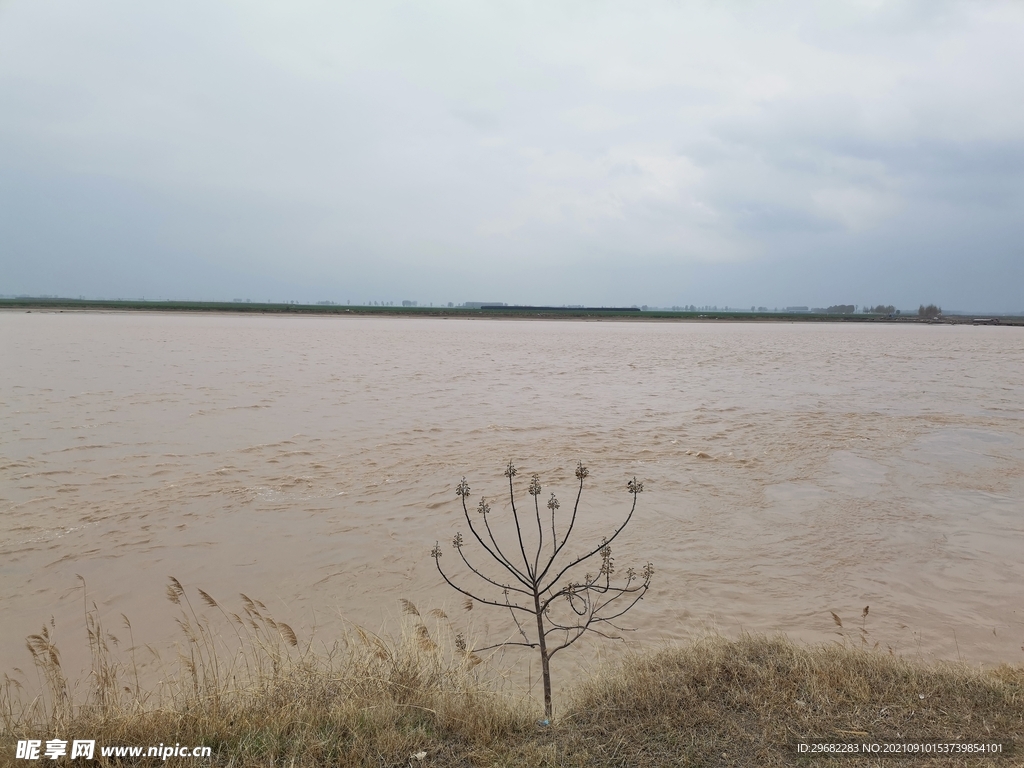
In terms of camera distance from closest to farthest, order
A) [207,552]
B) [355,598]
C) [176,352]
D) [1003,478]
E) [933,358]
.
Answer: [355,598]
[207,552]
[1003,478]
[176,352]
[933,358]

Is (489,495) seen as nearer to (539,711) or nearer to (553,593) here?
(553,593)

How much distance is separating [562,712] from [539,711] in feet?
0.79

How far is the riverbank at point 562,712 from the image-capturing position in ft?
9.02

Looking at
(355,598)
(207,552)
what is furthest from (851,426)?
(207,552)

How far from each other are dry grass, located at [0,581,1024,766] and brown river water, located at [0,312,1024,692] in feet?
3.52

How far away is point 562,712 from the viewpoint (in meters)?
3.21

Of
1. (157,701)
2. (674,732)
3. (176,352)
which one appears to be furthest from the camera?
(176,352)

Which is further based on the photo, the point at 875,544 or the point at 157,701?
the point at 875,544

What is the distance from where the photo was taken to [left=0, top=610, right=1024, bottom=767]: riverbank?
275cm

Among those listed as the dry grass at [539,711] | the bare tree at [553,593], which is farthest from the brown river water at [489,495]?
the dry grass at [539,711]

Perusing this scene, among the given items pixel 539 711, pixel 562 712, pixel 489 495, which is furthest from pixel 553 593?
pixel 489 495

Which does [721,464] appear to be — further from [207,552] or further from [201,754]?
[201,754]

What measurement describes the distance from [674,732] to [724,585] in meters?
2.86

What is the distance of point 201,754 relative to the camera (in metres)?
2.69
